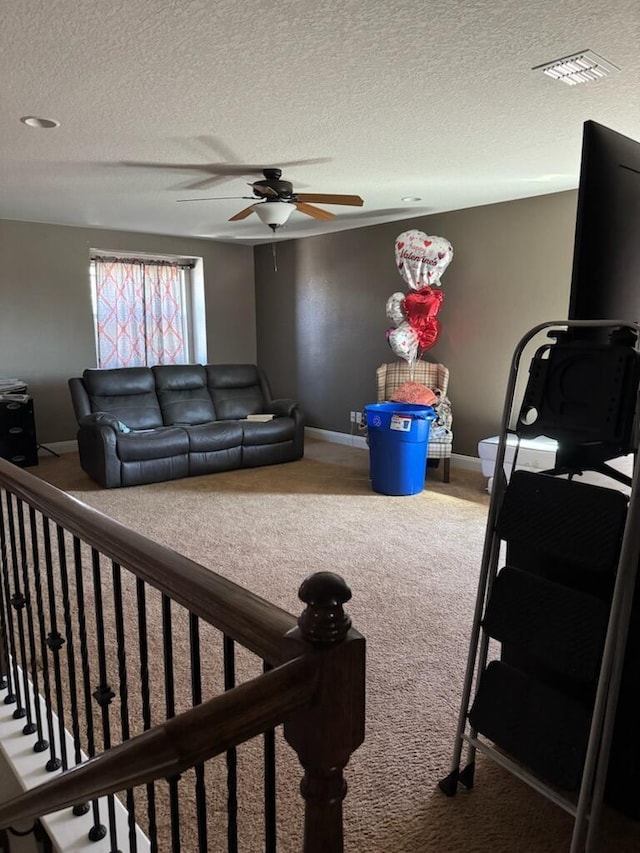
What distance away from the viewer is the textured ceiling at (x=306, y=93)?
197 centimetres

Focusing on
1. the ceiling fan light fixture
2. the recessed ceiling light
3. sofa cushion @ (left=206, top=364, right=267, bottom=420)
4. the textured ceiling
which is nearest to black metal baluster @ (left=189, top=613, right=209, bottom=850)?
the textured ceiling

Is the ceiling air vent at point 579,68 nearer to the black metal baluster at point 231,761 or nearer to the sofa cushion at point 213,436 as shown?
the black metal baluster at point 231,761

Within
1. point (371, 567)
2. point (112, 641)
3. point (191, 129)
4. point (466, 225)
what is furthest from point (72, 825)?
point (466, 225)

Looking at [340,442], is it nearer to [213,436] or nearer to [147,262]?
[213,436]

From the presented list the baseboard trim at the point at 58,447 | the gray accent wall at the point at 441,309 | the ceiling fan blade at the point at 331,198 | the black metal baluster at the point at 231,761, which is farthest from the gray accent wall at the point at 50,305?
the black metal baluster at the point at 231,761

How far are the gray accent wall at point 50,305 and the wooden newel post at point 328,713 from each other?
613 cm

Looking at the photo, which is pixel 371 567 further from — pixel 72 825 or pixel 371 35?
pixel 371 35

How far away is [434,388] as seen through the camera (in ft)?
17.8

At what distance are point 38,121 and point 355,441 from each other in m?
4.47

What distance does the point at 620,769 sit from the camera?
1.65 metres

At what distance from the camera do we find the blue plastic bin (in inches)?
181

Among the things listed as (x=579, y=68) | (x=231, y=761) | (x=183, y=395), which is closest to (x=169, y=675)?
(x=231, y=761)

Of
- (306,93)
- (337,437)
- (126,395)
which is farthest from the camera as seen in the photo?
(337,437)

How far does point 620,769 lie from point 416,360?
13.7ft
